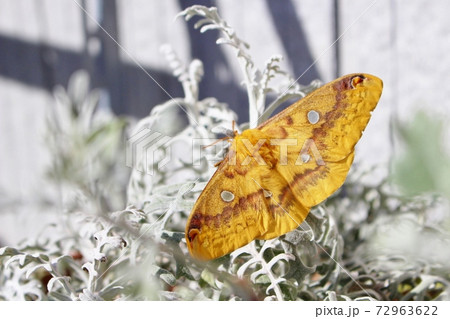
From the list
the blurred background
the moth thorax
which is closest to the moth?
the moth thorax

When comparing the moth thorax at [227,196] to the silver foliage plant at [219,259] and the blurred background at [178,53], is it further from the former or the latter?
the blurred background at [178,53]

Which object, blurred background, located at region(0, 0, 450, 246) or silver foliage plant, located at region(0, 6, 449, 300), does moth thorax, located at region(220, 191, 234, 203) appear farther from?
blurred background, located at region(0, 0, 450, 246)

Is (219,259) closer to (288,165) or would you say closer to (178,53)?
(288,165)

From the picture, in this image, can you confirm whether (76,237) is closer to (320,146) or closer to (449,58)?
(320,146)

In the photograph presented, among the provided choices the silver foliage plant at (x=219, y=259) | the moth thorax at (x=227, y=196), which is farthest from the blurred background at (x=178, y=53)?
the moth thorax at (x=227, y=196)

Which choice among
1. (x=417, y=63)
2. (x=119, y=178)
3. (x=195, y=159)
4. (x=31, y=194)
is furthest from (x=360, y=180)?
(x=31, y=194)

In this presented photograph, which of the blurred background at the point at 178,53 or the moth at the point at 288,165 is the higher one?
the blurred background at the point at 178,53

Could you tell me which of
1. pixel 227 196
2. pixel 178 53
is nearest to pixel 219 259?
pixel 227 196
